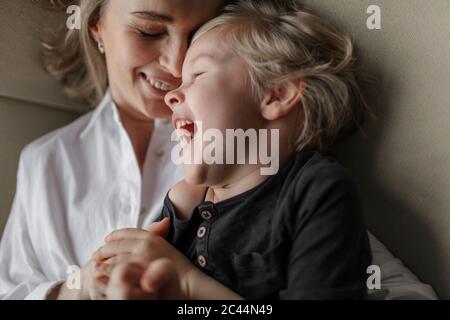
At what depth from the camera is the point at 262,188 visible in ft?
2.19

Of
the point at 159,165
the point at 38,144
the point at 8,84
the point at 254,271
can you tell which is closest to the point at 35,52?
the point at 8,84

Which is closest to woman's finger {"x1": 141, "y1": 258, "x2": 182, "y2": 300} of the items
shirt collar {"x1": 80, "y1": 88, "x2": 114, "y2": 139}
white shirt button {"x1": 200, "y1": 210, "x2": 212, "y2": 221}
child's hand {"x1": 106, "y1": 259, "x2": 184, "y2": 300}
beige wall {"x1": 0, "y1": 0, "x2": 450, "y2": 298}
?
child's hand {"x1": 106, "y1": 259, "x2": 184, "y2": 300}

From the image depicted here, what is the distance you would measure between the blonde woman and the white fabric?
0.10 m

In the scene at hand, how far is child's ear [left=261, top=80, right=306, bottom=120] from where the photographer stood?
703 millimetres

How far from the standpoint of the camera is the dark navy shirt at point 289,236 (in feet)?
1.88

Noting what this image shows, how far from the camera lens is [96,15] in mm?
923

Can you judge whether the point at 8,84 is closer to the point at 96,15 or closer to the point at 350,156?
the point at 96,15

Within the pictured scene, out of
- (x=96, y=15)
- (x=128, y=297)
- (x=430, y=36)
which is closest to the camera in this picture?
(x=128, y=297)

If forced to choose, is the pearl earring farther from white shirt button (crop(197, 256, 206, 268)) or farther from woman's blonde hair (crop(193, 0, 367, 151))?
white shirt button (crop(197, 256, 206, 268))

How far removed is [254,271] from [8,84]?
2.17 ft

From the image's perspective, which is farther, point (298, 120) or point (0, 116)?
point (0, 116)

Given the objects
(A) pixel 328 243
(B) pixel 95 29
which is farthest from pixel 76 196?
(A) pixel 328 243

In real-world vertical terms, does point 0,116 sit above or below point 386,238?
above

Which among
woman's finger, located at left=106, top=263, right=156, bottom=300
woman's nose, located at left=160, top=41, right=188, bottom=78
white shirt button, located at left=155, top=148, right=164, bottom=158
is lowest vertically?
woman's finger, located at left=106, top=263, right=156, bottom=300
